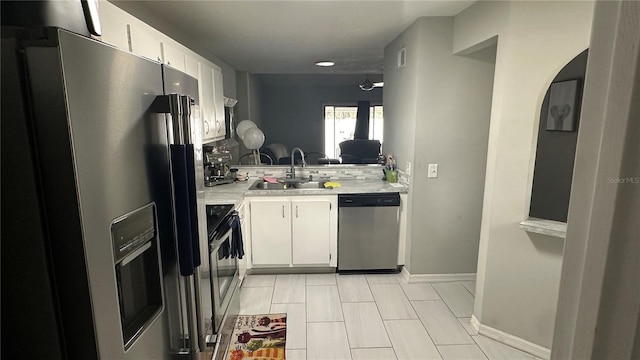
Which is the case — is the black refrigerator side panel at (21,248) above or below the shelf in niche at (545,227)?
above

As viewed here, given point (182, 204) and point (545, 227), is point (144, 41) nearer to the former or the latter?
point (182, 204)

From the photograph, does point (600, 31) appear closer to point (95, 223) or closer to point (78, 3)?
point (95, 223)

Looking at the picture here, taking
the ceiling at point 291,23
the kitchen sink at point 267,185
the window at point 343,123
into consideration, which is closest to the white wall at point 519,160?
the ceiling at point 291,23

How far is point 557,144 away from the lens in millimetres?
2004

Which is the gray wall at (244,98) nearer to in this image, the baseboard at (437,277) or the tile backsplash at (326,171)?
the tile backsplash at (326,171)

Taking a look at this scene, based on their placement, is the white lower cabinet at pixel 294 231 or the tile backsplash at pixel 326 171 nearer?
the white lower cabinet at pixel 294 231

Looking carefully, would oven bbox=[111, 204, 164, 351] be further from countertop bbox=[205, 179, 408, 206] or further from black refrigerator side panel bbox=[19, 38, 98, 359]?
countertop bbox=[205, 179, 408, 206]

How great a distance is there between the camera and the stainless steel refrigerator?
0.60m

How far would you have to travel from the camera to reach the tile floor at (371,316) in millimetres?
2268

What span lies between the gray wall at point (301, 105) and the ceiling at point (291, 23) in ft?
10.9

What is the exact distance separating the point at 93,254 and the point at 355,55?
415 centimetres

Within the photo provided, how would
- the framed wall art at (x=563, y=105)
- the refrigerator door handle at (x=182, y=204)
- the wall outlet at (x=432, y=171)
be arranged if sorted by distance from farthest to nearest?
the wall outlet at (x=432, y=171) < the framed wall art at (x=563, y=105) < the refrigerator door handle at (x=182, y=204)

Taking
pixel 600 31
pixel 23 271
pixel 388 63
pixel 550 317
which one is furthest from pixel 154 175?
pixel 388 63

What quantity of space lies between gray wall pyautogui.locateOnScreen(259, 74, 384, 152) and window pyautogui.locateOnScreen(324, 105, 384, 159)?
0.43ft
